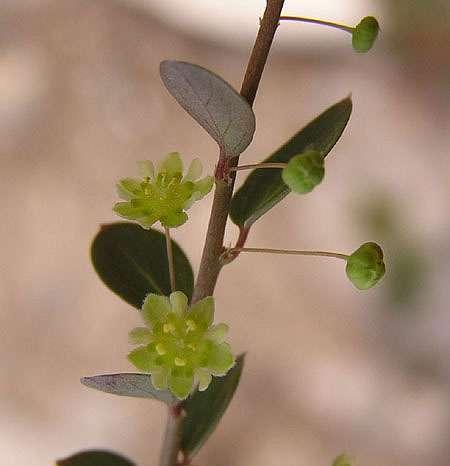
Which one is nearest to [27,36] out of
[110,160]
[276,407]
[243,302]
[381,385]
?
[110,160]

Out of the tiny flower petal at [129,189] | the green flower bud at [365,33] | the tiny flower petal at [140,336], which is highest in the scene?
the green flower bud at [365,33]

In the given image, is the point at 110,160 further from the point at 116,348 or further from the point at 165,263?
the point at 165,263

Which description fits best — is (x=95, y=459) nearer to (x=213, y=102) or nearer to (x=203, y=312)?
(x=203, y=312)

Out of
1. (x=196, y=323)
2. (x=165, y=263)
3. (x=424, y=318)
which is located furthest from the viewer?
(x=424, y=318)

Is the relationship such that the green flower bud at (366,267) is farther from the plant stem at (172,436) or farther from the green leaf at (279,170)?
the plant stem at (172,436)

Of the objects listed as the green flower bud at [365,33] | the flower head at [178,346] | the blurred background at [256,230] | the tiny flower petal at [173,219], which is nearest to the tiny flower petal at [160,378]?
the flower head at [178,346]

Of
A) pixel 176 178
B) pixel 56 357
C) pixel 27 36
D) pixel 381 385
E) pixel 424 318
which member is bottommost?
pixel 56 357

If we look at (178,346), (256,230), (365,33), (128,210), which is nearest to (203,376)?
(178,346)

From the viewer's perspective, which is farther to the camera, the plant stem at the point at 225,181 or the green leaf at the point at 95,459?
the green leaf at the point at 95,459
